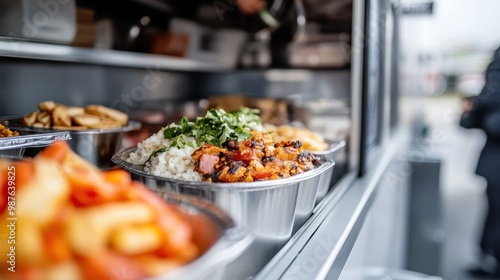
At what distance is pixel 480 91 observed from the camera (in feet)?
10.2

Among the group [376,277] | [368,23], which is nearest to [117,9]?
[368,23]

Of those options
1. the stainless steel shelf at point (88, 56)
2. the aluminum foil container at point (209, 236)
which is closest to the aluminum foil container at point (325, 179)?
the aluminum foil container at point (209, 236)

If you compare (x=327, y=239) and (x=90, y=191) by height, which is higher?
(x=90, y=191)

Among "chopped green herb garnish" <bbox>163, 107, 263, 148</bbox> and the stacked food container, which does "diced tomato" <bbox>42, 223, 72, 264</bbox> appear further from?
"chopped green herb garnish" <bbox>163, 107, 263, 148</bbox>

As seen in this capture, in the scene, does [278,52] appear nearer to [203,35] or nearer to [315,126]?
[203,35]

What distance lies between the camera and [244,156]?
1.05m

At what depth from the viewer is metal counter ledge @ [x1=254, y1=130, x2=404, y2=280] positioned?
3.07 feet

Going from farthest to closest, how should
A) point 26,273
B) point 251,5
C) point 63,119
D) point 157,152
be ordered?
point 251,5, point 63,119, point 157,152, point 26,273

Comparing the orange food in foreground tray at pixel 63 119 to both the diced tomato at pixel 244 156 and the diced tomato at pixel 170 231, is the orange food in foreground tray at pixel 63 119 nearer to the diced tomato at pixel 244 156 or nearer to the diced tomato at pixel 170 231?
the diced tomato at pixel 244 156

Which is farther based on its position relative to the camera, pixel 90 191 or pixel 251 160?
pixel 251 160

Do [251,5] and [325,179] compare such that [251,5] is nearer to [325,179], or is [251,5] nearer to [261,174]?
[325,179]

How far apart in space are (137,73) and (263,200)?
2180 millimetres

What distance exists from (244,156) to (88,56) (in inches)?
59.6

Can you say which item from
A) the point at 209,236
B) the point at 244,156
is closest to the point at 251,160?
the point at 244,156
